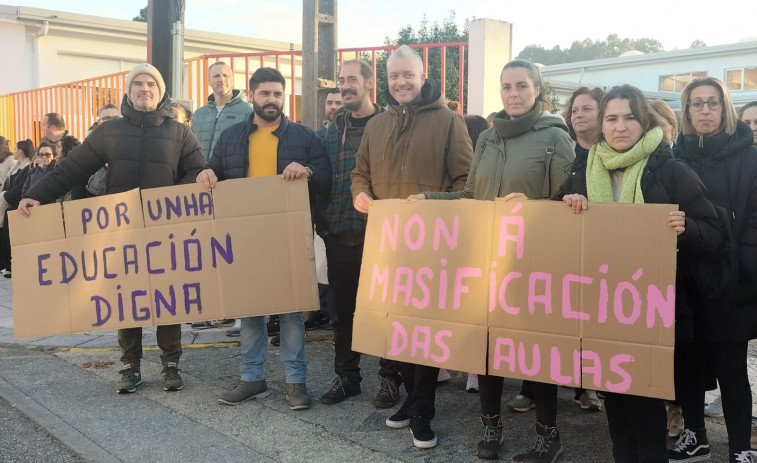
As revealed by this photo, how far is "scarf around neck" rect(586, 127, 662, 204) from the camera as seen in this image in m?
3.14

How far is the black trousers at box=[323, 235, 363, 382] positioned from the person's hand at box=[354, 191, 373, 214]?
45 cm

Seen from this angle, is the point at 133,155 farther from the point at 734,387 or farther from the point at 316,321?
the point at 734,387

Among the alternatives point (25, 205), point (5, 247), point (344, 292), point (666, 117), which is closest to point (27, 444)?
point (25, 205)

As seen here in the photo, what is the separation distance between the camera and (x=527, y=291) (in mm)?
3238

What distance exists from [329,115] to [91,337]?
2901 mm

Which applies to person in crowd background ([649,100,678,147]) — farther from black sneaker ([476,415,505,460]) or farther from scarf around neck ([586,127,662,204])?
black sneaker ([476,415,505,460])

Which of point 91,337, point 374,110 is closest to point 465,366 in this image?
point 374,110

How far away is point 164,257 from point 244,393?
98 cm

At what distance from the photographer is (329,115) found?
6.03m

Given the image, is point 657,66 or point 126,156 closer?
point 126,156

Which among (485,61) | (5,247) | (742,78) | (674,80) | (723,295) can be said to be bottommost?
(5,247)

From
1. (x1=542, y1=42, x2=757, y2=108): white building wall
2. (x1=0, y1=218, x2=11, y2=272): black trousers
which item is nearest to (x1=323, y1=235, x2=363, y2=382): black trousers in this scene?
(x1=0, y1=218, x2=11, y2=272): black trousers

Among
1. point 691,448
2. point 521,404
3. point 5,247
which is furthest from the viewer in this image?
point 5,247

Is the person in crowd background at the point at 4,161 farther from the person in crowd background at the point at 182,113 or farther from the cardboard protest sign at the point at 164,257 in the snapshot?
the cardboard protest sign at the point at 164,257
